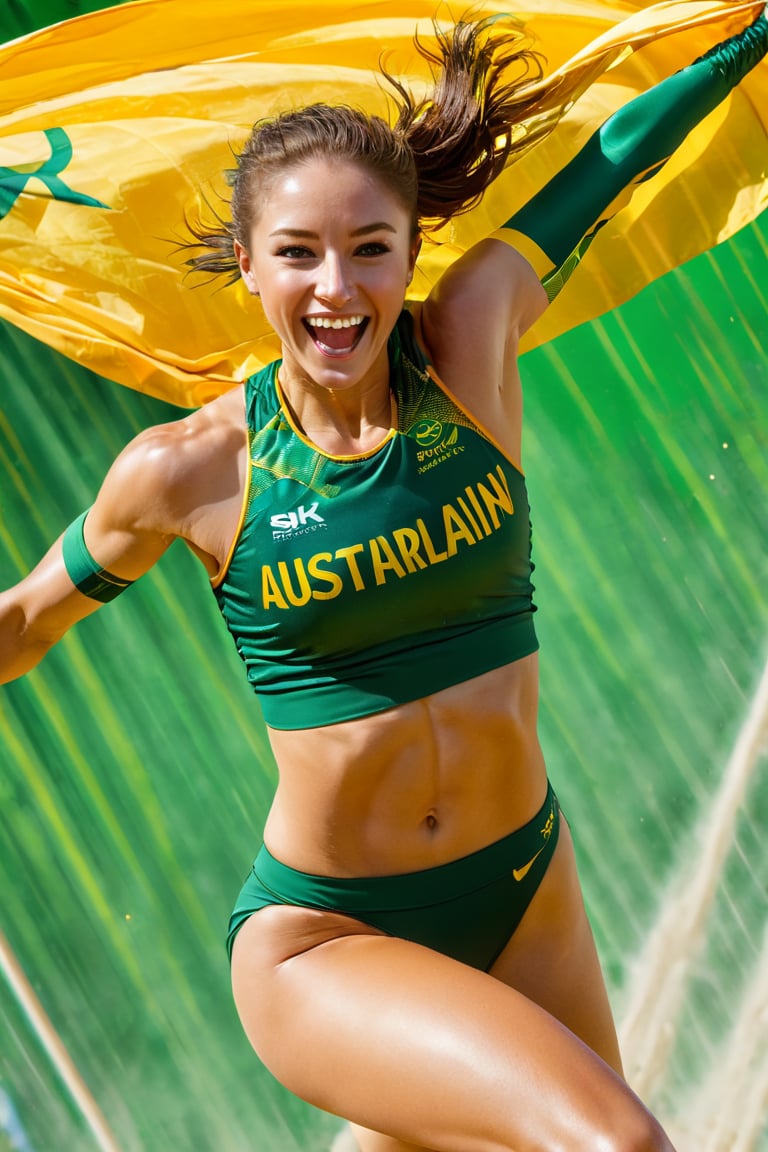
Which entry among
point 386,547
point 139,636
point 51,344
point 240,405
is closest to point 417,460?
point 386,547

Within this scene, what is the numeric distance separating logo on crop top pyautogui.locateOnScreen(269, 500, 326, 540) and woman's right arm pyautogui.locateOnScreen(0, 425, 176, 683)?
0.47 feet

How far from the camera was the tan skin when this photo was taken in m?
1.47

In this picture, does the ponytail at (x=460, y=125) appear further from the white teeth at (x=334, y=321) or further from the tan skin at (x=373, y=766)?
the white teeth at (x=334, y=321)

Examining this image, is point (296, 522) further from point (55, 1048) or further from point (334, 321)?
point (55, 1048)

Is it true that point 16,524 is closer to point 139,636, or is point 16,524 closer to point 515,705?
point 139,636

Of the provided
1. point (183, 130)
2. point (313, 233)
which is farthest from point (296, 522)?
point (183, 130)

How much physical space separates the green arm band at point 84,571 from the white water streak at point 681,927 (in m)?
1.50

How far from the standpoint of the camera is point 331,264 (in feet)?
5.14

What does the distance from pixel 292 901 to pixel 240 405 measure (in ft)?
2.18

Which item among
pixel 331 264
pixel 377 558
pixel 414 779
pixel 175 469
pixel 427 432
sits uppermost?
pixel 331 264

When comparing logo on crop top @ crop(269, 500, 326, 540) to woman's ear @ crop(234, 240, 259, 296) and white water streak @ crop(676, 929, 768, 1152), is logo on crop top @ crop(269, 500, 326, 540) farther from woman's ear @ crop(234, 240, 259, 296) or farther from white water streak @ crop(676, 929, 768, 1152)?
white water streak @ crop(676, 929, 768, 1152)

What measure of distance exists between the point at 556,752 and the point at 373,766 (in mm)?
1132

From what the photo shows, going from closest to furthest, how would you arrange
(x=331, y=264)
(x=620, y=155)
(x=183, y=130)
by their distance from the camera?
(x=331, y=264), (x=620, y=155), (x=183, y=130)

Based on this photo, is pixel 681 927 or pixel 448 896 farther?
pixel 681 927
